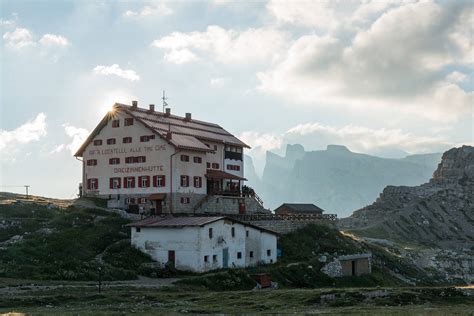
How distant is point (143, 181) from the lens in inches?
2980

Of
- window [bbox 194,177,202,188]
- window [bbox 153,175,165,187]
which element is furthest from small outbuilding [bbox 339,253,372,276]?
window [bbox 153,175,165,187]

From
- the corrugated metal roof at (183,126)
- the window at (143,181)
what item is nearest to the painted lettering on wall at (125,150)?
the corrugated metal roof at (183,126)

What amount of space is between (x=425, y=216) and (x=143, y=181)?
106m

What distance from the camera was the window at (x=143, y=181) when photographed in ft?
247

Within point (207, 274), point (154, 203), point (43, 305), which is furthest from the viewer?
point (154, 203)

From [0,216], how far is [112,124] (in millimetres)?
19762

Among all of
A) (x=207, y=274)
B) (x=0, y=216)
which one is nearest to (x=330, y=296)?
(x=207, y=274)

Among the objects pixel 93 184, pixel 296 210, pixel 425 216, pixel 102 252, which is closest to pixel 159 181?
pixel 93 184

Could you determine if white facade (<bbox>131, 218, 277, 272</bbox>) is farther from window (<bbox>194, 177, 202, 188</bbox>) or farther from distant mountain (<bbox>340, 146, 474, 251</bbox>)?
distant mountain (<bbox>340, 146, 474, 251</bbox>)

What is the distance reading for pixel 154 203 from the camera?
7381cm

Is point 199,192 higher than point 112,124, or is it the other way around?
point 112,124

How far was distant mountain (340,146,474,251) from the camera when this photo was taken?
471 ft

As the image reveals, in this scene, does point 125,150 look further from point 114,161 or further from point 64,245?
point 64,245

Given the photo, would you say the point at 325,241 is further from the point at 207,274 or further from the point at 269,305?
the point at 269,305
